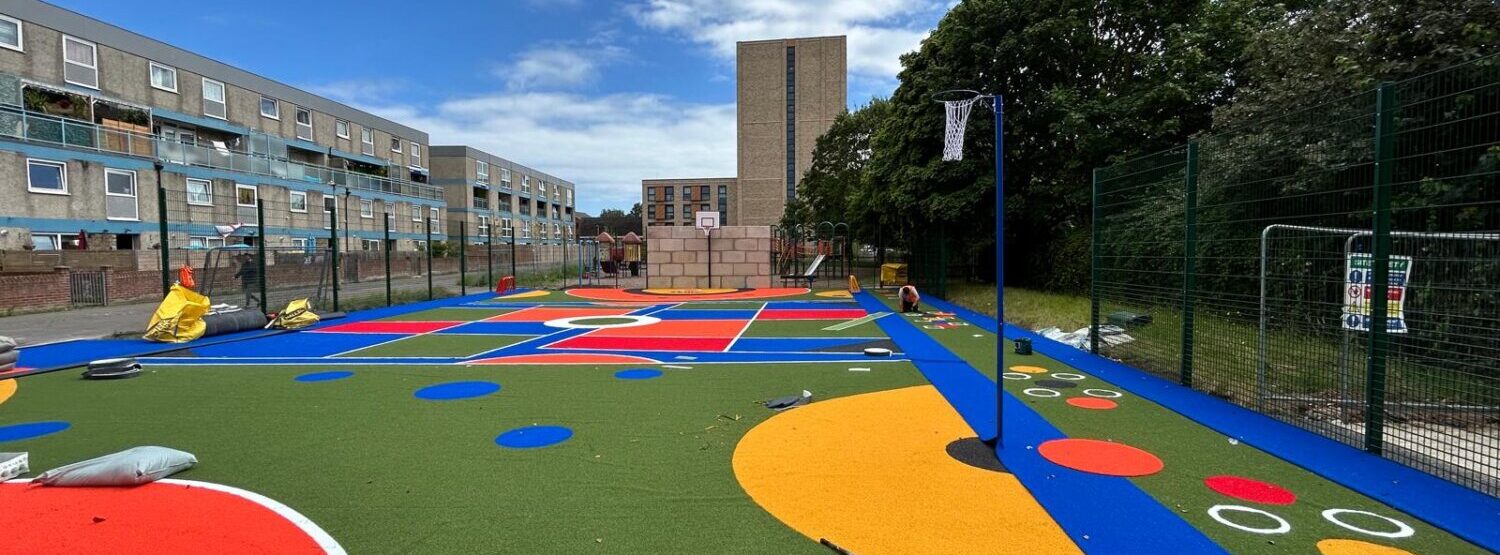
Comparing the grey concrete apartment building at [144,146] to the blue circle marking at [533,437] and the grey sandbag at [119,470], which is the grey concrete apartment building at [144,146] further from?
the blue circle marking at [533,437]

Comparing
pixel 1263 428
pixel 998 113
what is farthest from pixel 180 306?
pixel 1263 428

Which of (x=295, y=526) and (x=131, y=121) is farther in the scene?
(x=131, y=121)

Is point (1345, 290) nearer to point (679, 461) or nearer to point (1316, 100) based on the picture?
point (679, 461)

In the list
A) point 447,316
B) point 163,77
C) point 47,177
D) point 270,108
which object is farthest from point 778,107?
point 447,316

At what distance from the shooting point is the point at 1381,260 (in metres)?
4.48

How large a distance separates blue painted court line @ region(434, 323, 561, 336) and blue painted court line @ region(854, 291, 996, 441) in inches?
268

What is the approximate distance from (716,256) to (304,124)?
1176 inches

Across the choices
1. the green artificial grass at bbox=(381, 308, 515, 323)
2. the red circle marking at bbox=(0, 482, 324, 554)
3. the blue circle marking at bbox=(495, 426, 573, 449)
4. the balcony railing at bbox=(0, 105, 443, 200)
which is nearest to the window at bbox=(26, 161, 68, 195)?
the balcony railing at bbox=(0, 105, 443, 200)

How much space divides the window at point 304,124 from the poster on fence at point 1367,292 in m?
46.1

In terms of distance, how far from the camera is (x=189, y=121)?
30438 millimetres

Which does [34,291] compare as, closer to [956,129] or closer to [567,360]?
[567,360]

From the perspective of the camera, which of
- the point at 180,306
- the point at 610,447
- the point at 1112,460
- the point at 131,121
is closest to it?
the point at 1112,460

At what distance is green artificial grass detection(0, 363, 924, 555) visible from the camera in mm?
3502

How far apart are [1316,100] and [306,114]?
46.0 meters
